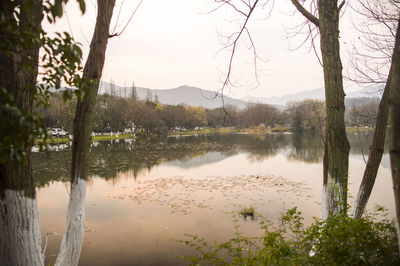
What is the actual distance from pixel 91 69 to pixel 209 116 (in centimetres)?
8215

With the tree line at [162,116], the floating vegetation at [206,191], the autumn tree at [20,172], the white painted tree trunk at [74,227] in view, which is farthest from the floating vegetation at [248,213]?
the tree line at [162,116]

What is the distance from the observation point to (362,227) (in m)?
2.51

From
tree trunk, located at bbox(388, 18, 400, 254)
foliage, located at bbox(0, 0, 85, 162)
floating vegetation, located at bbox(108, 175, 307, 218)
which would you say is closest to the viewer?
foliage, located at bbox(0, 0, 85, 162)

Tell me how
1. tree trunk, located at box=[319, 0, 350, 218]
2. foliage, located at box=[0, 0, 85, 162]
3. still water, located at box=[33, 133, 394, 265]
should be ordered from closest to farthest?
1. foliage, located at box=[0, 0, 85, 162]
2. tree trunk, located at box=[319, 0, 350, 218]
3. still water, located at box=[33, 133, 394, 265]

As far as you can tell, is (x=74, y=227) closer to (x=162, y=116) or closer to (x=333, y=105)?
(x=333, y=105)

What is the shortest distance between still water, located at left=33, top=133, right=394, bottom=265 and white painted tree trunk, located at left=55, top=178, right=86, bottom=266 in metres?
0.17

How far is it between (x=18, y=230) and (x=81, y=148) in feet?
3.38

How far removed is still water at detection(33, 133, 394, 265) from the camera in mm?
6754

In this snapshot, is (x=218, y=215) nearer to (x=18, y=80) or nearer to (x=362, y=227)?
(x=362, y=227)

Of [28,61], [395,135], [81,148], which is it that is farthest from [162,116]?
[395,135]

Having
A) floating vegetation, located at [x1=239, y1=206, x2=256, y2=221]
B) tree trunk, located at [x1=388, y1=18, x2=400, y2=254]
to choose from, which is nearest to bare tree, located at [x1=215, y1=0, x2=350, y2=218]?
tree trunk, located at [x1=388, y1=18, x2=400, y2=254]

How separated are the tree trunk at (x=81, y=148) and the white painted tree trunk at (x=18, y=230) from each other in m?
0.63

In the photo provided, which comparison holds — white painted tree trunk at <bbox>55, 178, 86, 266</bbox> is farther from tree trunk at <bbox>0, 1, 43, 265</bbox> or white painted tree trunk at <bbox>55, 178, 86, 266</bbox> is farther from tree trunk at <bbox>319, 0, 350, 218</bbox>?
tree trunk at <bbox>319, 0, 350, 218</bbox>

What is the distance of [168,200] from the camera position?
34.4ft
